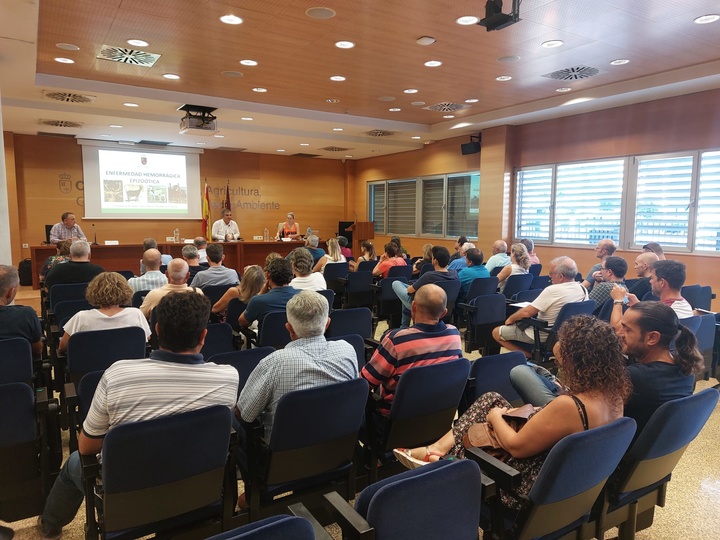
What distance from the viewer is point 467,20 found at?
4.69m

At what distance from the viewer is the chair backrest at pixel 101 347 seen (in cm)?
294

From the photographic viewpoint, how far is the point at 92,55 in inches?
228

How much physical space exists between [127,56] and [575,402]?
6308 millimetres

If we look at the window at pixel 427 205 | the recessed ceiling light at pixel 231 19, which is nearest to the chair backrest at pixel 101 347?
the recessed ceiling light at pixel 231 19

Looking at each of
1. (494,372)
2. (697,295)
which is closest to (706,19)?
(697,295)

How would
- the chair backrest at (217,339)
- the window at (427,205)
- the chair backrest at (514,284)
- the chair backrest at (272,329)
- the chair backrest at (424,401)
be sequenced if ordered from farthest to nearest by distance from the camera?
the window at (427,205), the chair backrest at (514,284), the chair backrest at (272,329), the chair backrest at (217,339), the chair backrest at (424,401)

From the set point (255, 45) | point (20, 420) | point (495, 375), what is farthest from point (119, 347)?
point (255, 45)

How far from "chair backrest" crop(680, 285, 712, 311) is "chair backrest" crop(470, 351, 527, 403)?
11.2 ft

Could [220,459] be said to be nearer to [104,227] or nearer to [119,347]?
[119,347]

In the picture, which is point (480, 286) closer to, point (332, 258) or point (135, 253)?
point (332, 258)

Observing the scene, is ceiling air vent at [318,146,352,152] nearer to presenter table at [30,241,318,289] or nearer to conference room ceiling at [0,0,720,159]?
conference room ceiling at [0,0,720,159]

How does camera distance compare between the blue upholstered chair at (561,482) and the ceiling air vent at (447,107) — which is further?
the ceiling air vent at (447,107)

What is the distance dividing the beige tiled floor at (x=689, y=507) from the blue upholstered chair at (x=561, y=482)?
0.90 meters

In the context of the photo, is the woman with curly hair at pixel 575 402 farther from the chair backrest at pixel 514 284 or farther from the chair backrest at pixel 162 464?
the chair backrest at pixel 514 284
